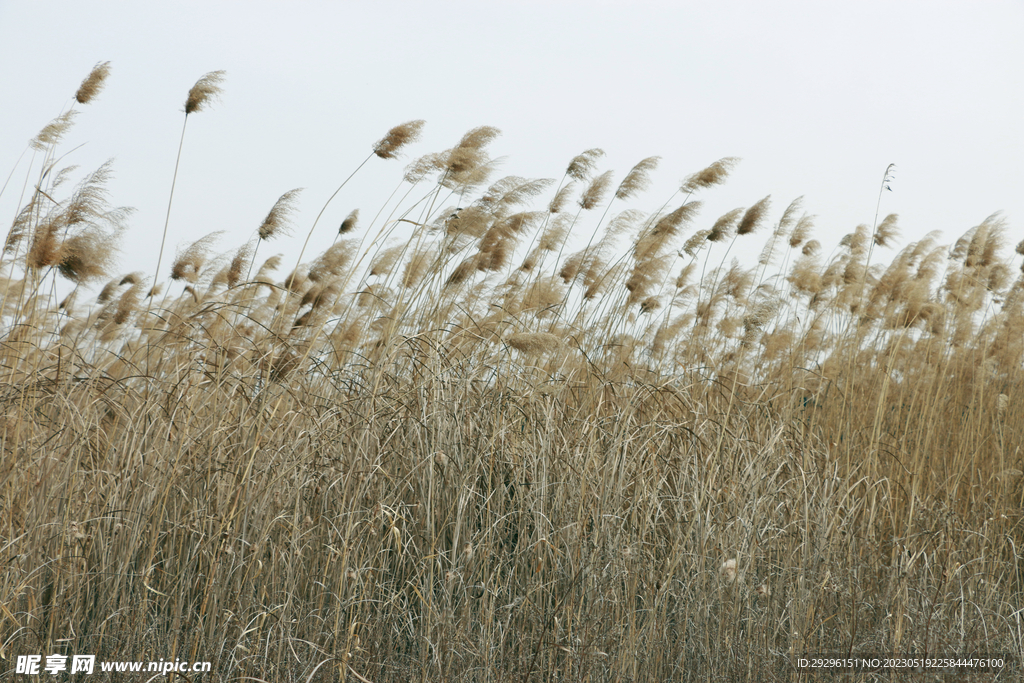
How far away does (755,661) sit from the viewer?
2.42 m

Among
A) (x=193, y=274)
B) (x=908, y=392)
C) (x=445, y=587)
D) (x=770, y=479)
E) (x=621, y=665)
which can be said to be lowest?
(x=621, y=665)

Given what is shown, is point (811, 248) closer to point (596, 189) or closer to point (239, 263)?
point (596, 189)

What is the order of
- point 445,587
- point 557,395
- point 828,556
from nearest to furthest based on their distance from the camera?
1. point 445,587
2. point 828,556
3. point 557,395

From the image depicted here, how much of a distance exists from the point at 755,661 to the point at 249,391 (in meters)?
2.18

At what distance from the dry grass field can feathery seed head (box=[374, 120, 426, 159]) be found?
15 millimetres

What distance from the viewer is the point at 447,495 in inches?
100

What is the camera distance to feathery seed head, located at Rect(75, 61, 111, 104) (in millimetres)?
3547

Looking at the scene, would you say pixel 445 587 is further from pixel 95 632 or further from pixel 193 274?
pixel 193 274

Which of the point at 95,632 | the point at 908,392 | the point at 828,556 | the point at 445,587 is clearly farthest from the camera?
the point at 908,392

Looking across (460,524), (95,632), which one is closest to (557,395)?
(460,524)

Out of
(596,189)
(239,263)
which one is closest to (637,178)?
(596,189)

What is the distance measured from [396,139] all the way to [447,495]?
1.95 m

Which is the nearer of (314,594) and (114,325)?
(314,594)

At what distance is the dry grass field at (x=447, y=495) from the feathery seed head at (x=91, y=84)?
0.01 m
